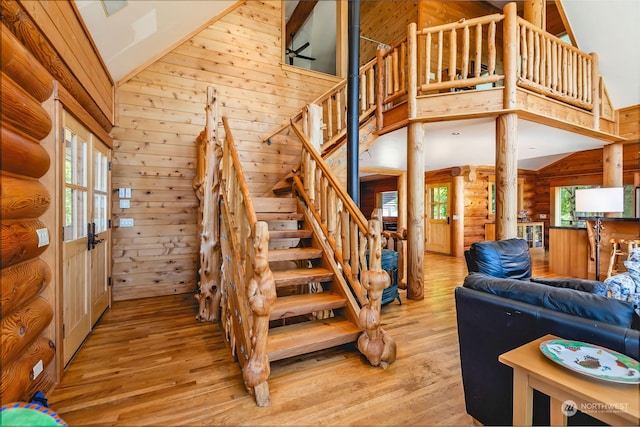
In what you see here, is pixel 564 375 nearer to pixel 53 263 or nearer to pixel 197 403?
pixel 197 403

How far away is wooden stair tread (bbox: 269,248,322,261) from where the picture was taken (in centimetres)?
283

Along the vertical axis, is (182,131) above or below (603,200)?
above

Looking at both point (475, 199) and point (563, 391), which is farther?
point (475, 199)

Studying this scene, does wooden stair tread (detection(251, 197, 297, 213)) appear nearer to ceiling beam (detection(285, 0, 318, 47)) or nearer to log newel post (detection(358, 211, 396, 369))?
log newel post (detection(358, 211, 396, 369))

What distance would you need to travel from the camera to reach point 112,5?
2684 millimetres

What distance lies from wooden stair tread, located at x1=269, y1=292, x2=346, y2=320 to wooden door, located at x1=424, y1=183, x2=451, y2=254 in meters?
6.20

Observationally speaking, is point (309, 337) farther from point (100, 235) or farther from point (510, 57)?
point (510, 57)

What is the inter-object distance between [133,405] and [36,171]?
5.13 feet

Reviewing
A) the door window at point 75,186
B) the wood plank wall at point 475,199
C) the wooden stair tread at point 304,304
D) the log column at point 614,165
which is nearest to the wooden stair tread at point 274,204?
the wooden stair tread at point 304,304

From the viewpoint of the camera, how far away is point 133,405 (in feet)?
6.18

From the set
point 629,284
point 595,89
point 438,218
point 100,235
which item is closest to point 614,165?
point 595,89

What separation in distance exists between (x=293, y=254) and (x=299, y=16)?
6744 millimetres

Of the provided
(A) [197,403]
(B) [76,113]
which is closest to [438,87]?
(B) [76,113]

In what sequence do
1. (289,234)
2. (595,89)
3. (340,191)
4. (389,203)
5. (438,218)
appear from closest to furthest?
1. (340,191)
2. (289,234)
3. (595,89)
4. (438,218)
5. (389,203)
